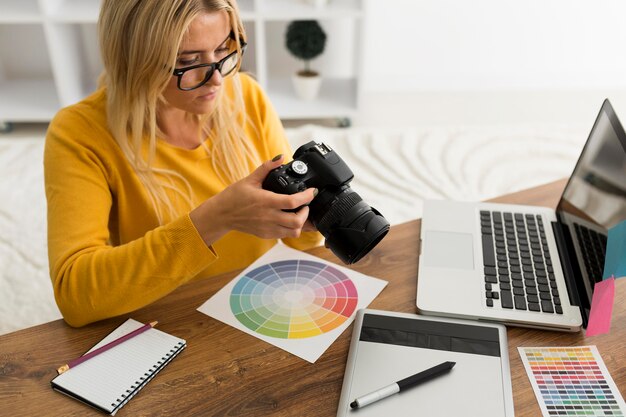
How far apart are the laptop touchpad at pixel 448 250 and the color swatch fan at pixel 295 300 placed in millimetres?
111

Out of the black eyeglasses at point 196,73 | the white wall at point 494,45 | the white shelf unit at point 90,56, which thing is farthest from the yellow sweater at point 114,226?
the white wall at point 494,45

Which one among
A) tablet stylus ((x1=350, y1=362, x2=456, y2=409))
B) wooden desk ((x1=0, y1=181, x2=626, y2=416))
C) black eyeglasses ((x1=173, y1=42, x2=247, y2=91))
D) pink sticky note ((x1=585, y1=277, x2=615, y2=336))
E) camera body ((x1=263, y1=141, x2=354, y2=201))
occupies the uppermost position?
black eyeglasses ((x1=173, y1=42, x2=247, y2=91))

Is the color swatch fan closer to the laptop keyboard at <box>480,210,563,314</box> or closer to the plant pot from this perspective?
the laptop keyboard at <box>480,210,563,314</box>

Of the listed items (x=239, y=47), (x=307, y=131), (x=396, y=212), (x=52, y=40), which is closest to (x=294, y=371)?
(x=239, y=47)

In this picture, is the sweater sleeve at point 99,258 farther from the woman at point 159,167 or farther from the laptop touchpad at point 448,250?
the laptop touchpad at point 448,250

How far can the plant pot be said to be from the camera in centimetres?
277

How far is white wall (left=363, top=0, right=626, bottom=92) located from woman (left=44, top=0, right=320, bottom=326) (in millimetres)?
1916

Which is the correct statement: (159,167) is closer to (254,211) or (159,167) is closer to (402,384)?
(254,211)

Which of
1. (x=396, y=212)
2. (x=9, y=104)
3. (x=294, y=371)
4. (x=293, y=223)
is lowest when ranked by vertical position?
(x=396, y=212)

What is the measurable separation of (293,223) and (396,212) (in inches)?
53.3

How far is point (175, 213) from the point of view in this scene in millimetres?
1191

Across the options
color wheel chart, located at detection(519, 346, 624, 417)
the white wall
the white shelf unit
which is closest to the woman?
color wheel chart, located at detection(519, 346, 624, 417)

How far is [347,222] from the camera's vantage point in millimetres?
908

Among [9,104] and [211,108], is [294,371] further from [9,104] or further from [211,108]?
[9,104]
